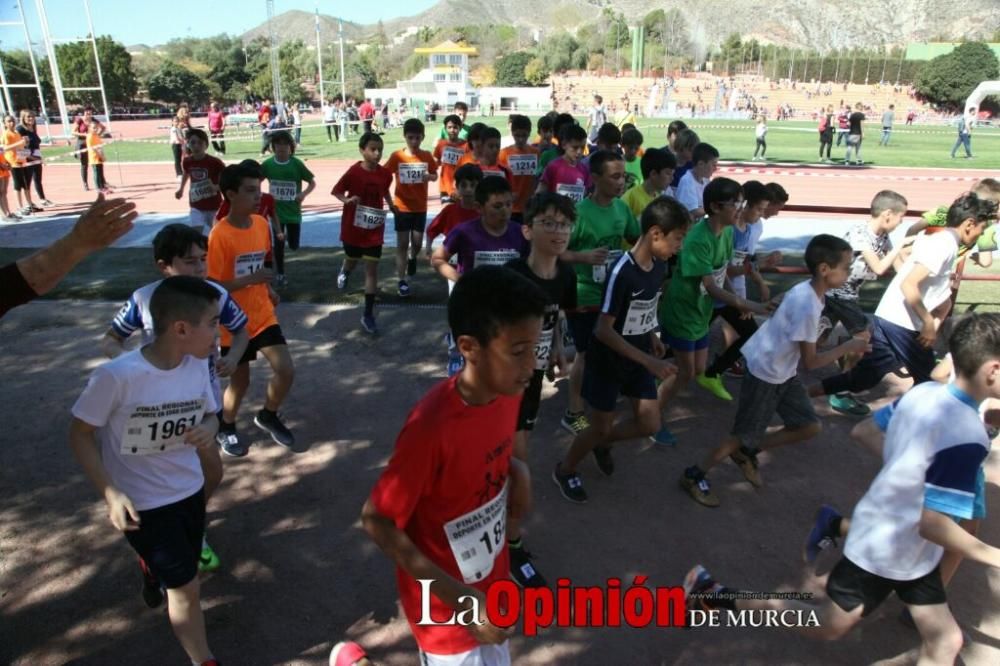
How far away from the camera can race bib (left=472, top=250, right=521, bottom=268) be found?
4504 millimetres

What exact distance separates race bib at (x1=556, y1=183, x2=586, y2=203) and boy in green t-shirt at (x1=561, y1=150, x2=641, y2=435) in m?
2.02

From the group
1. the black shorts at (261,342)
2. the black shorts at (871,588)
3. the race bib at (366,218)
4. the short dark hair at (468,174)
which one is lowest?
the black shorts at (871,588)

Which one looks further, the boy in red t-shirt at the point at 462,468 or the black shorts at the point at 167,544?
the black shorts at the point at 167,544

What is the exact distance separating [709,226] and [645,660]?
10.3 ft

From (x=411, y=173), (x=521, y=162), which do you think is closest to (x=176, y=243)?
(x=411, y=173)

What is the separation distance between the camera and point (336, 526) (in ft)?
13.3

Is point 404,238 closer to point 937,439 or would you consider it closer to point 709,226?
point 709,226

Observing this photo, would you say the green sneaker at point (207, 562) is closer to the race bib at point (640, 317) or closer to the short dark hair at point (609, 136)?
the race bib at point (640, 317)

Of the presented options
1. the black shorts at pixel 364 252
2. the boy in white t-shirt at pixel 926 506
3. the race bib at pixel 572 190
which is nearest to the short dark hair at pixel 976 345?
the boy in white t-shirt at pixel 926 506

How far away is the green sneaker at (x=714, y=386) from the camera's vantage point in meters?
5.89

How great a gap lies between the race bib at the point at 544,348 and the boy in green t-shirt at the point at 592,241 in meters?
1.03

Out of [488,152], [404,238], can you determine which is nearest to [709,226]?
[488,152]

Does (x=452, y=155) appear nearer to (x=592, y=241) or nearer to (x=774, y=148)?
(x=592, y=241)

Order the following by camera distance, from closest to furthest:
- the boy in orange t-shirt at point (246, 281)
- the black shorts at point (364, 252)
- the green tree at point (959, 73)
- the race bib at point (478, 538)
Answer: the race bib at point (478, 538) → the boy in orange t-shirt at point (246, 281) → the black shorts at point (364, 252) → the green tree at point (959, 73)
